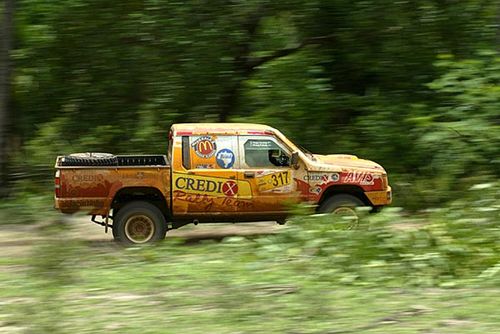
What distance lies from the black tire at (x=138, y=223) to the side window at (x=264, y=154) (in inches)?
64.2

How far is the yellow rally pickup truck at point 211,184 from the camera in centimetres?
1184

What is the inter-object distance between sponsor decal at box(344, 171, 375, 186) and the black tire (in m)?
2.93

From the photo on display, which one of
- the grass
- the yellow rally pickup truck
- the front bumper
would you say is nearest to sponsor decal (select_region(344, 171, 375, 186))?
the yellow rally pickup truck

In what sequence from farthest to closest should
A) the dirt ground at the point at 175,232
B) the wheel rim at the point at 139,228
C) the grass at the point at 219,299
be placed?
the wheel rim at the point at 139,228
the dirt ground at the point at 175,232
the grass at the point at 219,299

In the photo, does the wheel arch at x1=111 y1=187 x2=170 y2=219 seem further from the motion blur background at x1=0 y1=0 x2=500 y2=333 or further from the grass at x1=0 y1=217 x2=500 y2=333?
Result: the grass at x1=0 y1=217 x2=500 y2=333

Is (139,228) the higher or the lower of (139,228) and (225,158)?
the lower

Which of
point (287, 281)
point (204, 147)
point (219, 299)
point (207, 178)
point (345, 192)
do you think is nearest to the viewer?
point (219, 299)

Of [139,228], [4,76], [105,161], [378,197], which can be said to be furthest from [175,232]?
[4,76]

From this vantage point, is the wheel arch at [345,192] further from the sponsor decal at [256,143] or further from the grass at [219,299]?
the grass at [219,299]

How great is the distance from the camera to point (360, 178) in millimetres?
12477

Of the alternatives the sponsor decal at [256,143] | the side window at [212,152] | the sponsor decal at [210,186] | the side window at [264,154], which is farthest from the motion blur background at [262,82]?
the sponsor decal at [256,143]

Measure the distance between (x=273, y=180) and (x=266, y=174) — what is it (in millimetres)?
144

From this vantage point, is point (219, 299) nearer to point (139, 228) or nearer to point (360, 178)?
point (139, 228)

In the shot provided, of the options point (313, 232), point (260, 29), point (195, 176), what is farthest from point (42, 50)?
point (313, 232)
